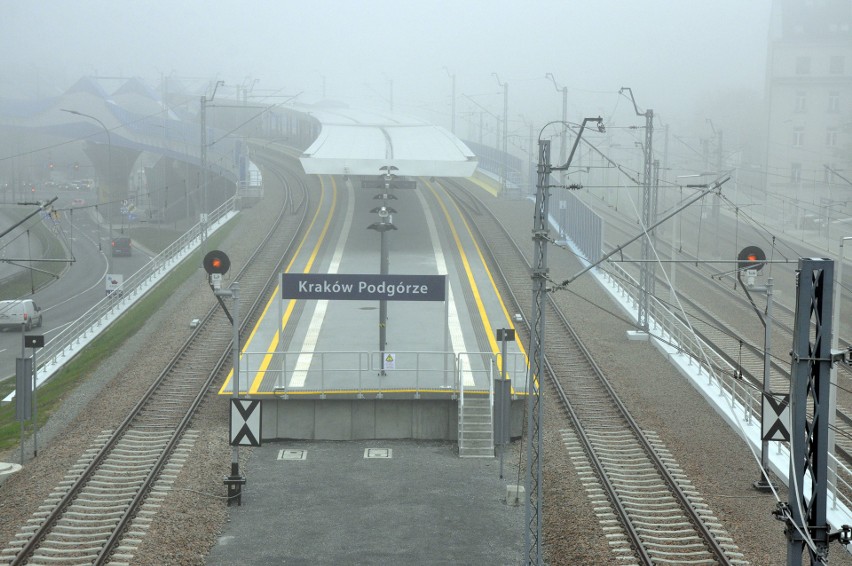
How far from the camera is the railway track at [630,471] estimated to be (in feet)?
48.9

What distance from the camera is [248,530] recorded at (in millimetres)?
15969

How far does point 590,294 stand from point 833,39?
45125 millimetres

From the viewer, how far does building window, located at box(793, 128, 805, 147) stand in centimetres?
6950

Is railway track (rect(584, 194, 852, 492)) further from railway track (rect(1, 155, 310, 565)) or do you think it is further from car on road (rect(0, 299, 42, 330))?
car on road (rect(0, 299, 42, 330))

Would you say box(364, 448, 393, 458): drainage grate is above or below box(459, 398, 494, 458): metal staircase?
below

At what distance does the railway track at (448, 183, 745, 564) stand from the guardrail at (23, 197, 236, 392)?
1187 cm

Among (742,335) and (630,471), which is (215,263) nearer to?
(630,471)

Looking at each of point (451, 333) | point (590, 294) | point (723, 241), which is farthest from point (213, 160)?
point (451, 333)

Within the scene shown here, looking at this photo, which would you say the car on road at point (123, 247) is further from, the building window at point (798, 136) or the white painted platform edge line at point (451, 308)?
the building window at point (798, 136)

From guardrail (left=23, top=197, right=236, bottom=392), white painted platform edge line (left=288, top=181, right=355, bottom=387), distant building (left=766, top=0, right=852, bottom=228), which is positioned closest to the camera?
white painted platform edge line (left=288, top=181, right=355, bottom=387)

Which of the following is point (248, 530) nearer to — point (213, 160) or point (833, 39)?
point (213, 160)

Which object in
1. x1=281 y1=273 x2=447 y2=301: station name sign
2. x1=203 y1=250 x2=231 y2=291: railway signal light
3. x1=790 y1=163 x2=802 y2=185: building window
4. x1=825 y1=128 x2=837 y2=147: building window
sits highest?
x1=825 y1=128 x2=837 y2=147: building window

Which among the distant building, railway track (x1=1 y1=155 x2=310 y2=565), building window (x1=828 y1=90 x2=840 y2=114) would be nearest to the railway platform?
railway track (x1=1 y1=155 x2=310 y2=565)

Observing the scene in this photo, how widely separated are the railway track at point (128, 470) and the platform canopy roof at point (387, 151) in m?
9.18
